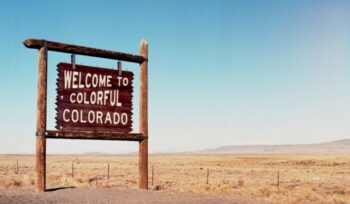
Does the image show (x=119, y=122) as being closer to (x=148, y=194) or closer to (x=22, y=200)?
(x=148, y=194)

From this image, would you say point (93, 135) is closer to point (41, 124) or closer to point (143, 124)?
point (41, 124)

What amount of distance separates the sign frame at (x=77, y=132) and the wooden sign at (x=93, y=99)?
0.25m

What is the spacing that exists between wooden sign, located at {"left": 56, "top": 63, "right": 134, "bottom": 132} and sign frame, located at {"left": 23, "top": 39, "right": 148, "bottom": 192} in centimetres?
25

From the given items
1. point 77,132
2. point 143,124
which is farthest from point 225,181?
point 77,132

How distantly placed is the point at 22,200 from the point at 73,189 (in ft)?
7.40

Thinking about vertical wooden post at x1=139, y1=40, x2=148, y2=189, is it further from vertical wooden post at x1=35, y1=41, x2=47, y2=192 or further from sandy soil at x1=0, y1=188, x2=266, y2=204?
vertical wooden post at x1=35, y1=41, x2=47, y2=192

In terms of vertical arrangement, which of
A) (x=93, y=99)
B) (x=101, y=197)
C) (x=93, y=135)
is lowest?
(x=101, y=197)

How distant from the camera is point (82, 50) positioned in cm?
1412

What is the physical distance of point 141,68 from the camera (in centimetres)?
1543

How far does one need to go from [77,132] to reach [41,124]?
1.06m

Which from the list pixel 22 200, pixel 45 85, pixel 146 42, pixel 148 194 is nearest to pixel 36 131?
pixel 45 85

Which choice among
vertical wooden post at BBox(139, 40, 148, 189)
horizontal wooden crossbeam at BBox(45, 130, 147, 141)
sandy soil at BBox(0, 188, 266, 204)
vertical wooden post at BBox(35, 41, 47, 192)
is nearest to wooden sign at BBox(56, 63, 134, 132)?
horizontal wooden crossbeam at BBox(45, 130, 147, 141)

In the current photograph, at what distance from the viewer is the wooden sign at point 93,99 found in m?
13.8

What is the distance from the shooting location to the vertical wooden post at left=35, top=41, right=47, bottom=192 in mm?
13211
